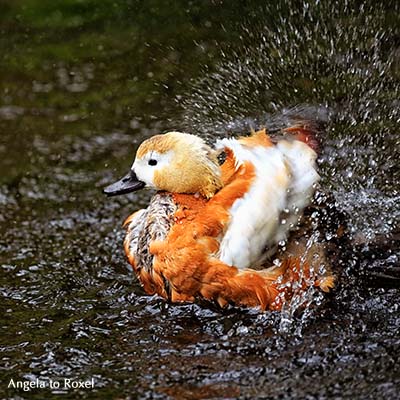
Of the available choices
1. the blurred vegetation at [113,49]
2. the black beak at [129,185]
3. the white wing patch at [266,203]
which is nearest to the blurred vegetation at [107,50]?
the blurred vegetation at [113,49]

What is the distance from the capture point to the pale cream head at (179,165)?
4.64m

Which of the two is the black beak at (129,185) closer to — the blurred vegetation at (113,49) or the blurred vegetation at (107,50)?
the blurred vegetation at (113,49)

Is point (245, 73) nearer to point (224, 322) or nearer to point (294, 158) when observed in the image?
point (294, 158)

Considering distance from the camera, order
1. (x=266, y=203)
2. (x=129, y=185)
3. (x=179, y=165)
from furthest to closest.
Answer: (x=129, y=185), (x=179, y=165), (x=266, y=203)

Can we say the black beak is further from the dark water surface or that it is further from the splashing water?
the splashing water

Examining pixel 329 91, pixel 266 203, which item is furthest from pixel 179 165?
pixel 329 91

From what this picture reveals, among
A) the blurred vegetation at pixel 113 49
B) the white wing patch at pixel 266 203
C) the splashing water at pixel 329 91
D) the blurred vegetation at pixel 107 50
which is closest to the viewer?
the white wing patch at pixel 266 203

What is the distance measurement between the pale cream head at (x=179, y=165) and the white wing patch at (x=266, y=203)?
0.59ft

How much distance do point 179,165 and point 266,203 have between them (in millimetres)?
556

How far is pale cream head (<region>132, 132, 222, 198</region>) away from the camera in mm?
4645

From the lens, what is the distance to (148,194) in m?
6.54

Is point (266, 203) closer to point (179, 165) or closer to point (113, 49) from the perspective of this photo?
point (179, 165)

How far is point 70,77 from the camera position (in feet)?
27.4

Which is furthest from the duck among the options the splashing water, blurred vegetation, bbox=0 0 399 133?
blurred vegetation, bbox=0 0 399 133
